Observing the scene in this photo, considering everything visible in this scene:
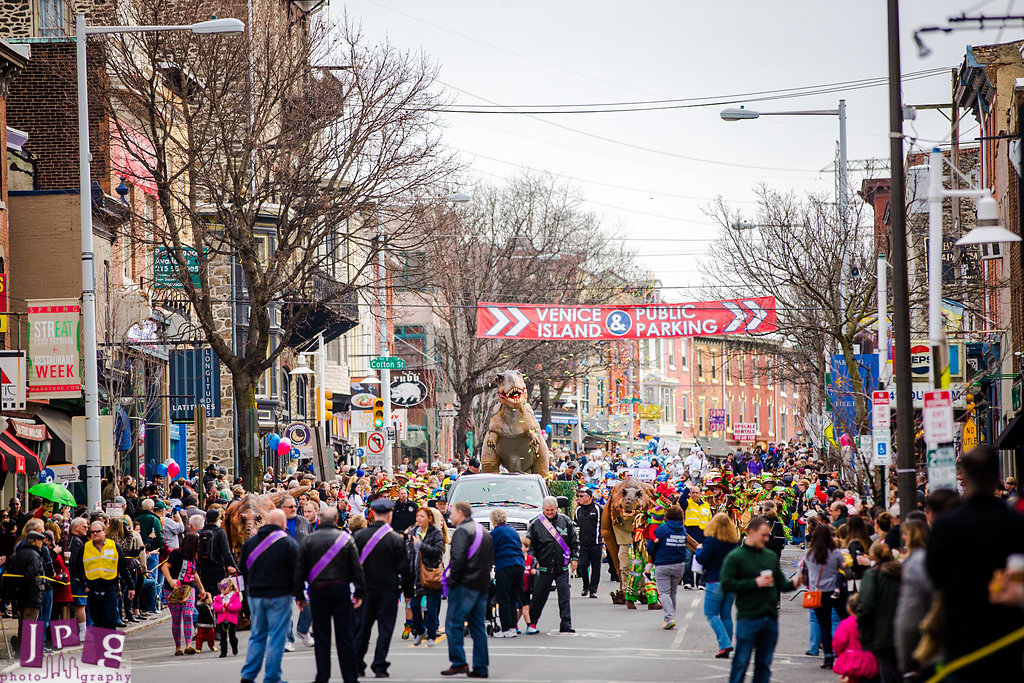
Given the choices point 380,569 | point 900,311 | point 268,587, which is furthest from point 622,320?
point 268,587

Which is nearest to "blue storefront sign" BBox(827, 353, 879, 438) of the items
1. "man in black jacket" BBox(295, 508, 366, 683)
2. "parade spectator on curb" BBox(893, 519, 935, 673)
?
"man in black jacket" BBox(295, 508, 366, 683)

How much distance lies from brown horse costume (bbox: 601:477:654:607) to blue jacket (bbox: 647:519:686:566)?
3.13 meters

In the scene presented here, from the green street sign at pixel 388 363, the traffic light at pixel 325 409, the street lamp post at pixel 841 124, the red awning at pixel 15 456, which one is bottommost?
the red awning at pixel 15 456

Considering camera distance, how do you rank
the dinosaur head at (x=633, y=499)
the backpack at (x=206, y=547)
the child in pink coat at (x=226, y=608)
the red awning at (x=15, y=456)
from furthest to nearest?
1. the red awning at (x=15, y=456)
2. the dinosaur head at (x=633, y=499)
3. the backpack at (x=206, y=547)
4. the child in pink coat at (x=226, y=608)

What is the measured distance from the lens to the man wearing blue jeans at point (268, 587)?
14.2 metres

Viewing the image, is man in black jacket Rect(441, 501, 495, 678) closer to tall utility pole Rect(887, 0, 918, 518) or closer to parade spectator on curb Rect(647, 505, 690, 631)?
parade spectator on curb Rect(647, 505, 690, 631)

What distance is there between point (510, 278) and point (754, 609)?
43.9 m

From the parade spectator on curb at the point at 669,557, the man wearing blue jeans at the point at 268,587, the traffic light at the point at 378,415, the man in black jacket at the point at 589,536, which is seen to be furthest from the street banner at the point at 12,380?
the traffic light at the point at 378,415

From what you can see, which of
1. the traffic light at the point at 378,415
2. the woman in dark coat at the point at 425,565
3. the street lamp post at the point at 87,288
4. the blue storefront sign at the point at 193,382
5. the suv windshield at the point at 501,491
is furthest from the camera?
the traffic light at the point at 378,415

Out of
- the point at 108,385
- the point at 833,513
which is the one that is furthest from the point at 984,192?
the point at 108,385

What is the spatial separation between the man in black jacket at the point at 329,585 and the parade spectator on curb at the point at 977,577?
7.51 metres

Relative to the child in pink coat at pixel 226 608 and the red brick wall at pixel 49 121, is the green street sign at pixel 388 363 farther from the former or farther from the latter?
the child in pink coat at pixel 226 608

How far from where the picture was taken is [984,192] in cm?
1766

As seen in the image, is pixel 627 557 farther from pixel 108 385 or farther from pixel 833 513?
pixel 108 385
